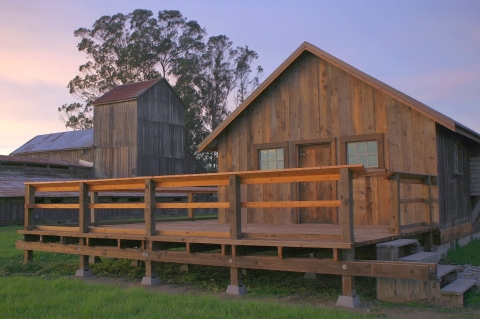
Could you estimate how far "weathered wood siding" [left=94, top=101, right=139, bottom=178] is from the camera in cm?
3809

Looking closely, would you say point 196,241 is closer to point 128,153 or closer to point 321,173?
point 321,173

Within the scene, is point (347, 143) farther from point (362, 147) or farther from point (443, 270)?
point (443, 270)

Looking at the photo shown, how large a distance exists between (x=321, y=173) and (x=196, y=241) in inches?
101

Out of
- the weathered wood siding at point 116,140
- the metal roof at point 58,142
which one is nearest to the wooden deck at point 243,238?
the weathered wood siding at point 116,140

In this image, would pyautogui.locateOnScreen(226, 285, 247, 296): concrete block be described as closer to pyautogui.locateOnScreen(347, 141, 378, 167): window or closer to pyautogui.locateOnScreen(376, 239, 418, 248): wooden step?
pyautogui.locateOnScreen(376, 239, 418, 248): wooden step

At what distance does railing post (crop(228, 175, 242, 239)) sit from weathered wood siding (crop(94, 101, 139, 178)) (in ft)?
101

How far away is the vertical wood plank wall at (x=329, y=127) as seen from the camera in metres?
10.8

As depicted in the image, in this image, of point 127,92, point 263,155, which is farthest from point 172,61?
point 263,155

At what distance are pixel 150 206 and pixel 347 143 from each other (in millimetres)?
4822

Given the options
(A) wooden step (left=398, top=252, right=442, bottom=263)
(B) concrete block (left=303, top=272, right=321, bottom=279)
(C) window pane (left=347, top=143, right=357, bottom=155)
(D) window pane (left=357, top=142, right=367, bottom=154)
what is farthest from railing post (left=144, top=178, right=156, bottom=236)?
(D) window pane (left=357, top=142, right=367, bottom=154)

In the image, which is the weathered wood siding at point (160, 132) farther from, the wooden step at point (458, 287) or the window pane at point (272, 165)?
the wooden step at point (458, 287)

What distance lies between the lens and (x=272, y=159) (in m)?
12.7

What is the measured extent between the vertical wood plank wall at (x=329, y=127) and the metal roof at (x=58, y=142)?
1199 inches

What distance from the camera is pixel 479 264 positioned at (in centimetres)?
1000
